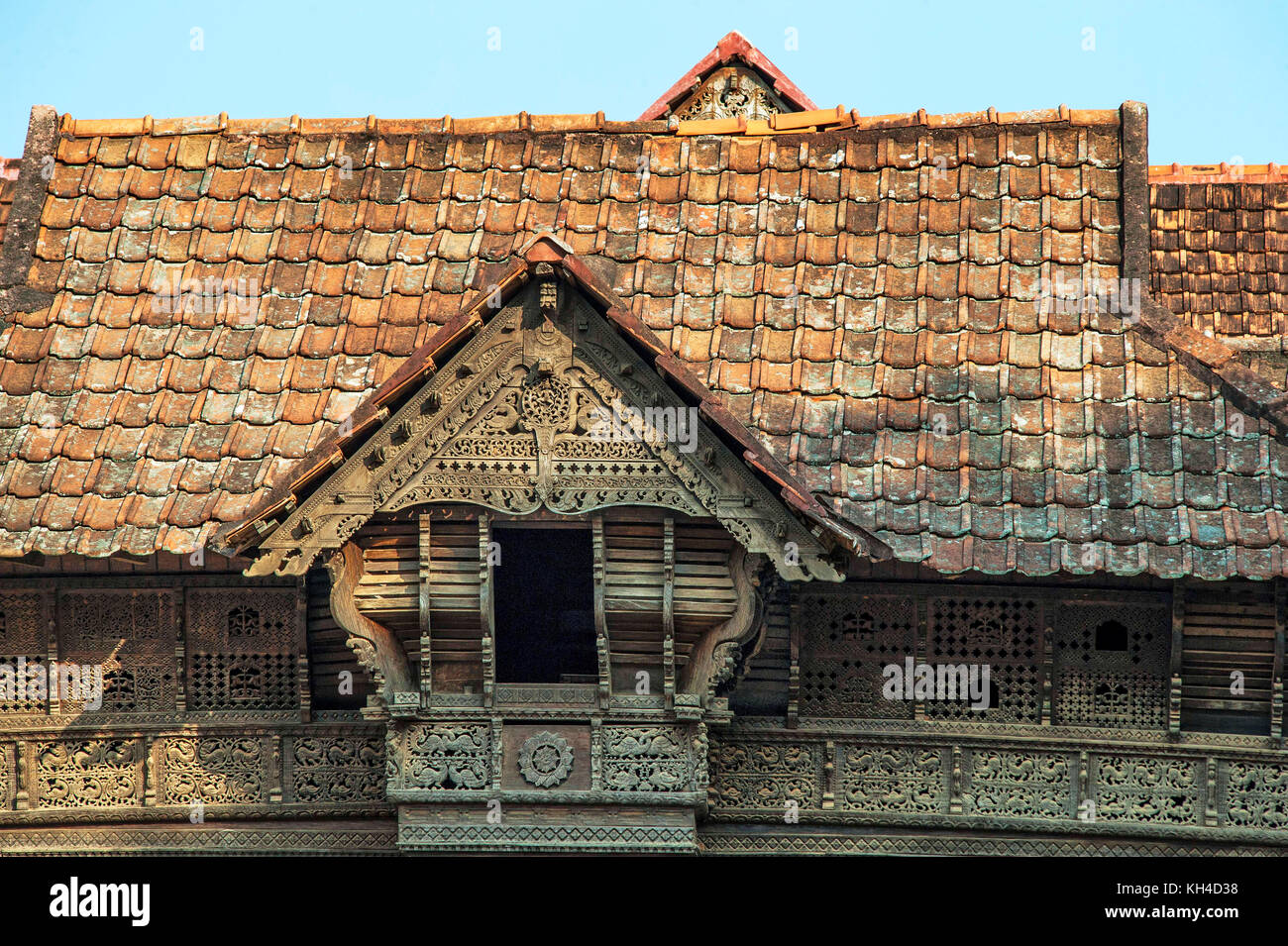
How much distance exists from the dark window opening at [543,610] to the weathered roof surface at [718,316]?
66.7 inches

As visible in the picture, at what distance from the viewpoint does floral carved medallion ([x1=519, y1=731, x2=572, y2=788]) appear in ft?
39.7

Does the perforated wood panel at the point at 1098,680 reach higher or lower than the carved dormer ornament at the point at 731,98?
lower

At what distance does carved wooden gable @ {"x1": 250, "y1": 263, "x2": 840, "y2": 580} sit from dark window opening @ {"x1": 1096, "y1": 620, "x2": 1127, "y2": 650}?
248 cm

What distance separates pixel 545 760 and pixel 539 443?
2.03 metres

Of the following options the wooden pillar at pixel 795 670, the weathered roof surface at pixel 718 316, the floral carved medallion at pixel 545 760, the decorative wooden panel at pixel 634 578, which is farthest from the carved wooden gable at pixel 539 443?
the floral carved medallion at pixel 545 760

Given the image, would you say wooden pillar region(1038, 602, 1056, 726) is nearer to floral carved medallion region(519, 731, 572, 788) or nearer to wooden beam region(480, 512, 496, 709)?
floral carved medallion region(519, 731, 572, 788)

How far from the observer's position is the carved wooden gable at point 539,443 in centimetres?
1176

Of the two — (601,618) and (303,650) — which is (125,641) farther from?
(601,618)

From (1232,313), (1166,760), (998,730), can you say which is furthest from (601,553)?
(1232,313)

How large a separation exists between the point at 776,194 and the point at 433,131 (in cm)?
265

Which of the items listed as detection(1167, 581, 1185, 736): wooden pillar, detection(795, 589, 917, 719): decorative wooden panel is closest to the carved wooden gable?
detection(795, 589, 917, 719): decorative wooden panel

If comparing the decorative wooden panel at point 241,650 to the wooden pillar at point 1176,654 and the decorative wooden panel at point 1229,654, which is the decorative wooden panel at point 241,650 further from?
the decorative wooden panel at point 1229,654

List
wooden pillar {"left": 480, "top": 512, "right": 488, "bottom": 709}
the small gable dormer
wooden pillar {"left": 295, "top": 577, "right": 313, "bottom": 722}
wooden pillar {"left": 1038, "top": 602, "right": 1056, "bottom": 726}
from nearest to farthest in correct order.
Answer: wooden pillar {"left": 480, "top": 512, "right": 488, "bottom": 709}, wooden pillar {"left": 1038, "top": 602, "right": 1056, "bottom": 726}, wooden pillar {"left": 295, "top": 577, "right": 313, "bottom": 722}, the small gable dormer

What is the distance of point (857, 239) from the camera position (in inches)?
531
